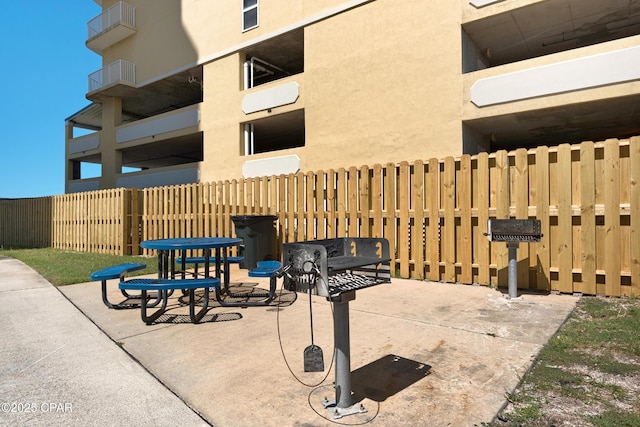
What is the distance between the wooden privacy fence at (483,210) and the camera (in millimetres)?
5363

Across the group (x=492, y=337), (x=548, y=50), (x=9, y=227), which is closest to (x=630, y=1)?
(x=548, y=50)

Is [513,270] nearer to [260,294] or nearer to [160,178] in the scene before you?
[260,294]

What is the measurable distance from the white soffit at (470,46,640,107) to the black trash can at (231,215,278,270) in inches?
271

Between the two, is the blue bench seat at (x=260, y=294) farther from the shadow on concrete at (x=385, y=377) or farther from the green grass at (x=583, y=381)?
the green grass at (x=583, y=381)

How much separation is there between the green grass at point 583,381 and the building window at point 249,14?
50.9 feet

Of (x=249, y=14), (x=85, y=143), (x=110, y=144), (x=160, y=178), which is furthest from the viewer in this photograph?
(x=85, y=143)

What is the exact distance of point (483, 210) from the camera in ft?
20.7

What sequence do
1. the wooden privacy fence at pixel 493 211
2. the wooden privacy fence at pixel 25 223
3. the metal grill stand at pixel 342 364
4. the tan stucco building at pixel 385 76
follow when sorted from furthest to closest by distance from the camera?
the wooden privacy fence at pixel 25 223, the tan stucco building at pixel 385 76, the wooden privacy fence at pixel 493 211, the metal grill stand at pixel 342 364

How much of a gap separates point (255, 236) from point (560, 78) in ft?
28.9

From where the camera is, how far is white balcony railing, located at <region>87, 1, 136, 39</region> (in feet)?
66.9

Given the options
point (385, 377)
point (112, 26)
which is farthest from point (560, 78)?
point (112, 26)

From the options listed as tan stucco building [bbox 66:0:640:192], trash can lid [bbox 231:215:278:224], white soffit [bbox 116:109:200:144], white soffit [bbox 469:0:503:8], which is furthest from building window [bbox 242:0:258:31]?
trash can lid [bbox 231:215:278:224]

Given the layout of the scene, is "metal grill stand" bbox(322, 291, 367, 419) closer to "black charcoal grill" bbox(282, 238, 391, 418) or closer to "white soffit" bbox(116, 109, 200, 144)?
"black charcoal grill" bbox(282, 238, 391, 418)

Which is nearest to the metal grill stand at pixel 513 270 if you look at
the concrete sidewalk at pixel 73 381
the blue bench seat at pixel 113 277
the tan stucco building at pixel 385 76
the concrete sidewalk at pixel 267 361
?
the concrete sidewalk at pixel 267 361
